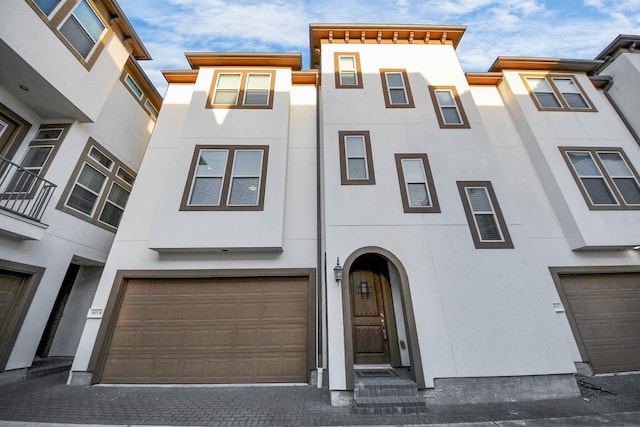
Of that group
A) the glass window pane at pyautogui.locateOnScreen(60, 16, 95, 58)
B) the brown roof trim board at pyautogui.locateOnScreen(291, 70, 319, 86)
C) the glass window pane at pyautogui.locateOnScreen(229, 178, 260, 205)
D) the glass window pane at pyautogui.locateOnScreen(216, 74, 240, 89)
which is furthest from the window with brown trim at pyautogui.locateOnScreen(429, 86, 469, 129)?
the glass window pane at pyautogui.locateOnScreen(60, 16, 95, 58)

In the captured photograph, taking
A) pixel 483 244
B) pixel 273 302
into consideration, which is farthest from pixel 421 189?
pixel 273 302

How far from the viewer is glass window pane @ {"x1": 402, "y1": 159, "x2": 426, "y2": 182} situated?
649 centimetres

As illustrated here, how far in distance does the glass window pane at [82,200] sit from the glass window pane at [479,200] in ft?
34.9

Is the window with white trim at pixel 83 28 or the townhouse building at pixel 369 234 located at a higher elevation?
the window with white trim at pixel 83 28

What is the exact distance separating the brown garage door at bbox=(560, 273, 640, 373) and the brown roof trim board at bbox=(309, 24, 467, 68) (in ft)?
27.3

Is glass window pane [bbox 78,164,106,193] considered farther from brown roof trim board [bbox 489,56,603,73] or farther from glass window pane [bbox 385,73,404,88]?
brown roof trim board [bbox 489,56,603,73]

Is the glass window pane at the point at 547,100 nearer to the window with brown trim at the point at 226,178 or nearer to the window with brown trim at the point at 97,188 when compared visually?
the window with brown trim at the point at 226,178

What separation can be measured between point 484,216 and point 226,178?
6.62 meters

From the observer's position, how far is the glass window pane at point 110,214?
803cm

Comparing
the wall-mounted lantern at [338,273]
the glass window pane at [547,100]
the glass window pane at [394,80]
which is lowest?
the wall-mounted lantern at [338,273]

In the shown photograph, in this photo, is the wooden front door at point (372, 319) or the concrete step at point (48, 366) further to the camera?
the concrete step at point (48, 366)

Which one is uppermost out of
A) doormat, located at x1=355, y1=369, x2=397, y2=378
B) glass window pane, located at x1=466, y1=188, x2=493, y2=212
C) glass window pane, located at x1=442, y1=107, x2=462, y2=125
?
glass window pane, located at x1=442, y1=107, x2=462, y2=125

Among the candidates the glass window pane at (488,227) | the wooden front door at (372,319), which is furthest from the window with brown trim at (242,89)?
the glass window pane at (488,227)

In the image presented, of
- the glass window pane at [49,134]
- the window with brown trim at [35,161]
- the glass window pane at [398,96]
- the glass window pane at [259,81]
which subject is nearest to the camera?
the window with brown trim at [35,161]
